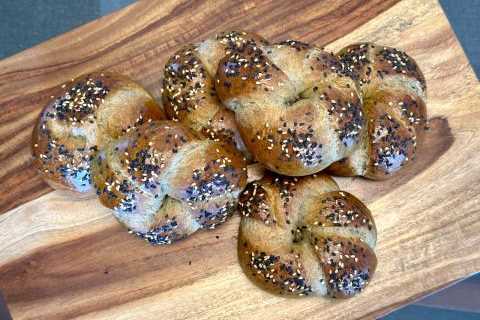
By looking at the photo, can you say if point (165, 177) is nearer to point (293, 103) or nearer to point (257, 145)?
point (257, 145)

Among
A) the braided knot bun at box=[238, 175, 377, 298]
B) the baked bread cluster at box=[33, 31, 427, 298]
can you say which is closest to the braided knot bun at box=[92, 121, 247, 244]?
the baked bread cluster at box=[33, 31, 427, 298]

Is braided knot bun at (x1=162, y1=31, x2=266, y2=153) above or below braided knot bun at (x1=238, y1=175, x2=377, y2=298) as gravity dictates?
above

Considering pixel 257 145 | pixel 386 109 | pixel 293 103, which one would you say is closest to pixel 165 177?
pixel 257 145

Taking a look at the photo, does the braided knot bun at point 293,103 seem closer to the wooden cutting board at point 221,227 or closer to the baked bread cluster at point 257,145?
the baked bread cluster at point 257,145

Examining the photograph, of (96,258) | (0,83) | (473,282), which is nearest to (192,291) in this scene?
(96,258)

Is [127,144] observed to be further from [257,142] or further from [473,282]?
[473,282]

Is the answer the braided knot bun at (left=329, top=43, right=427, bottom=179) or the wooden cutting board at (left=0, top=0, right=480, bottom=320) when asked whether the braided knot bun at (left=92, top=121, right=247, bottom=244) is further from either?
the braided knot bun at (left=329, top=43, right=427, bottom=179)
